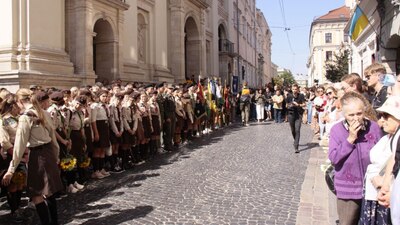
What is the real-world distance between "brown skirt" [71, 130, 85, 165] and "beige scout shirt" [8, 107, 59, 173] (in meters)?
2.51

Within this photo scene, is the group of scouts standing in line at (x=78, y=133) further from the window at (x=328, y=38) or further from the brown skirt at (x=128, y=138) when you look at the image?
the window at (x=328, y=38)

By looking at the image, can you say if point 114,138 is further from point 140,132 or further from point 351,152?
point 351,152

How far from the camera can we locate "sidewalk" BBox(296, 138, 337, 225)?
579cm

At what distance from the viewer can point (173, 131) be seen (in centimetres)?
1309

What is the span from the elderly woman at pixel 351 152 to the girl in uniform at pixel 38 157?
335cm

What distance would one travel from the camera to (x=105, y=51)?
Answer: 17453 mm

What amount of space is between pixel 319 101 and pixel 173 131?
5253 mm

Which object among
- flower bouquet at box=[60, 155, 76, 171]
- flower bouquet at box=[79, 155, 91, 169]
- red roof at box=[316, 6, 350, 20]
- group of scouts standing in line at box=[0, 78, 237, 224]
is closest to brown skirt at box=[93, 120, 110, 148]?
group of scouts standing in line at box=[0, 78, 237, 224]

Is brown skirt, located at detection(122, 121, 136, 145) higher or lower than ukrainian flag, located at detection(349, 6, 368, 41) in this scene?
lower

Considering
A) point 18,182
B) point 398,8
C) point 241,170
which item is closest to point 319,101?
point 398,8

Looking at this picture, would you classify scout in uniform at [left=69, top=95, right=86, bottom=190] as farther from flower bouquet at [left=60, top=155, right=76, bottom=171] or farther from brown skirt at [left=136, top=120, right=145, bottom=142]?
brown skirt at [left=136, top=120, right=145, bottom=142]

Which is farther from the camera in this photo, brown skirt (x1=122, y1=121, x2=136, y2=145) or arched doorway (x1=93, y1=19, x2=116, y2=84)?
arched doorway (x1=93, y1=19, x2=116, y2=84)

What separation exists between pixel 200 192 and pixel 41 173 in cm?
297

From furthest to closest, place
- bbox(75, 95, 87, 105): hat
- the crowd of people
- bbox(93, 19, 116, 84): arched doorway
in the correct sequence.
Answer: bbox(93, 19, 116, 84): arched doorway, bbox(75, 95, 87, 105): hat, the crowd of people
